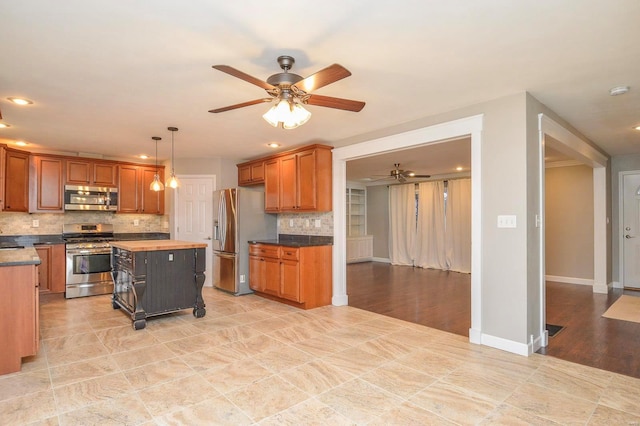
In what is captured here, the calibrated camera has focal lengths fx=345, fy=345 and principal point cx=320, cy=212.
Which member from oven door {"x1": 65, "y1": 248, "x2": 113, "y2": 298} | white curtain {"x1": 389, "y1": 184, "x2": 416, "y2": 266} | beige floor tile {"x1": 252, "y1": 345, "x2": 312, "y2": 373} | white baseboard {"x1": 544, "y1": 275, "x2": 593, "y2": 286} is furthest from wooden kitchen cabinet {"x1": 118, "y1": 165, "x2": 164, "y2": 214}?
white baseboard {"x1": 544, "y1": 275, "x2": 593, "y2": 286}

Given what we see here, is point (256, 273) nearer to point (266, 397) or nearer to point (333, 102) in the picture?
point (266, 397)

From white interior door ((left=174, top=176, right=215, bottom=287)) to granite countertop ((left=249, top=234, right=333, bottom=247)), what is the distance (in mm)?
1236

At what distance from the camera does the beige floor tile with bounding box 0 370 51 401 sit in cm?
242

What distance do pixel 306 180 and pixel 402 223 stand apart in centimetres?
483

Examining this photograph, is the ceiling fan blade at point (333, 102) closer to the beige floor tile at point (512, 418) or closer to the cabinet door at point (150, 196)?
the beige floor tile at point (512, 418)

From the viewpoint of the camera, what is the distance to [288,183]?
5.19 metres

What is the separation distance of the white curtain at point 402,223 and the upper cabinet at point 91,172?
6.45 m

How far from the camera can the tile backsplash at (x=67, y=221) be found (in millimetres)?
5441

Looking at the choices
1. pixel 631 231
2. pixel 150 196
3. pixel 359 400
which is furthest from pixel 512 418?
pixel 150 196

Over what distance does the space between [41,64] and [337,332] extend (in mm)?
3469

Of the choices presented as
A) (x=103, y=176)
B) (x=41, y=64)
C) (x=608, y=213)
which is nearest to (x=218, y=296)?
(x=103, y=176)

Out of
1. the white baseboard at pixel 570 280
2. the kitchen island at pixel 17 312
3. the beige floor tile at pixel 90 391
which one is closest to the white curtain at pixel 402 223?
the white baseboard at pixel 570 280

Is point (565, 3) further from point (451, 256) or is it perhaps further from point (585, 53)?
point (451, 256)

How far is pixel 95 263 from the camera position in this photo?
5.54 meters
